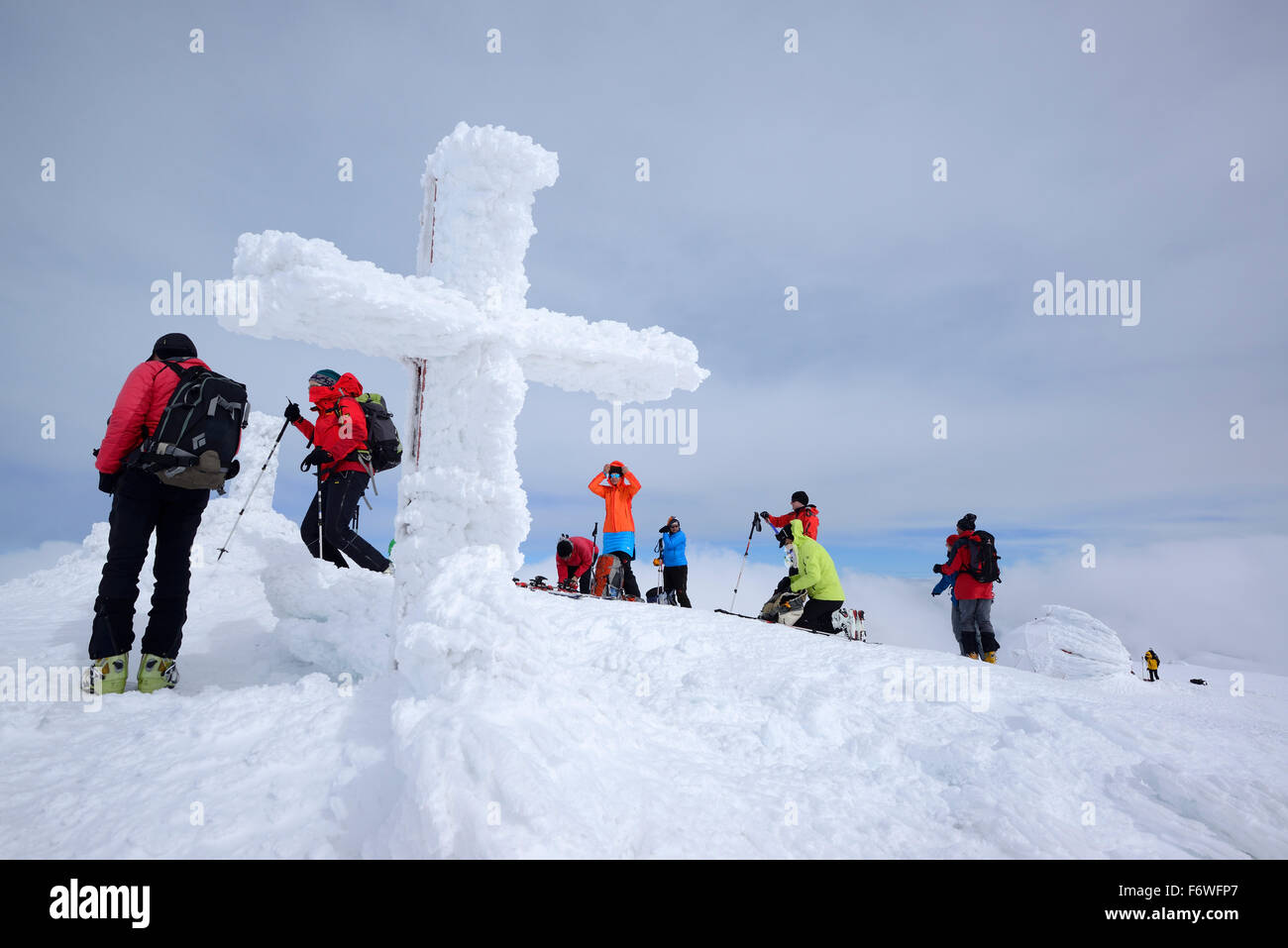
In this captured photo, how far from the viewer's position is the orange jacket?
9.90m

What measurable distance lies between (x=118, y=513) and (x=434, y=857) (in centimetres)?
409

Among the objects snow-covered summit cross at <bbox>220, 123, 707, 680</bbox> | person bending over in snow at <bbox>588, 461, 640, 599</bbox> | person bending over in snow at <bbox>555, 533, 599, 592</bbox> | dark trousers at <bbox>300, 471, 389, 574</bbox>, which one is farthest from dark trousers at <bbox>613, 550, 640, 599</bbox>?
snow-covered summit cross at <bbox>220, 123, 707, 680</bbox>

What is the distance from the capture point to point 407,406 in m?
4.85

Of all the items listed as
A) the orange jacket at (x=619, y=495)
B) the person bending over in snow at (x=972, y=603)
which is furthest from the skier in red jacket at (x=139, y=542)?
the person bending over in snow at (x=972, y=603)

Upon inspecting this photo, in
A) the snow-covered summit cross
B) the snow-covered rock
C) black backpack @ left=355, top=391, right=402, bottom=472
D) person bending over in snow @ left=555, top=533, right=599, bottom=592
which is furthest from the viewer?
person bending over in snow @ left=555, top=533, right=599, bottom=592

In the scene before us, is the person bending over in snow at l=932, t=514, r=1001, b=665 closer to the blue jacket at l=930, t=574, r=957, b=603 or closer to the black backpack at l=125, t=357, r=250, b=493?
the blue jacket at l=930, t=574, r=957, b=603

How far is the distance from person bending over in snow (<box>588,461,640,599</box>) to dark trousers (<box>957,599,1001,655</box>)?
5.54 metres

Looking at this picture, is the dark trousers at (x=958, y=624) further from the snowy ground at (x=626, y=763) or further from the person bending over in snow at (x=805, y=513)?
the snowy ground at (x=626, y=763)

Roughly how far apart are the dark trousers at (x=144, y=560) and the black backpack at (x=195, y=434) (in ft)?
0.59

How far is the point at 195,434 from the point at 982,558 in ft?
33.7

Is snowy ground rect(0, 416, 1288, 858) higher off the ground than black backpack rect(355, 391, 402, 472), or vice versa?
black backpack rect(355, 391, 402, 472)
